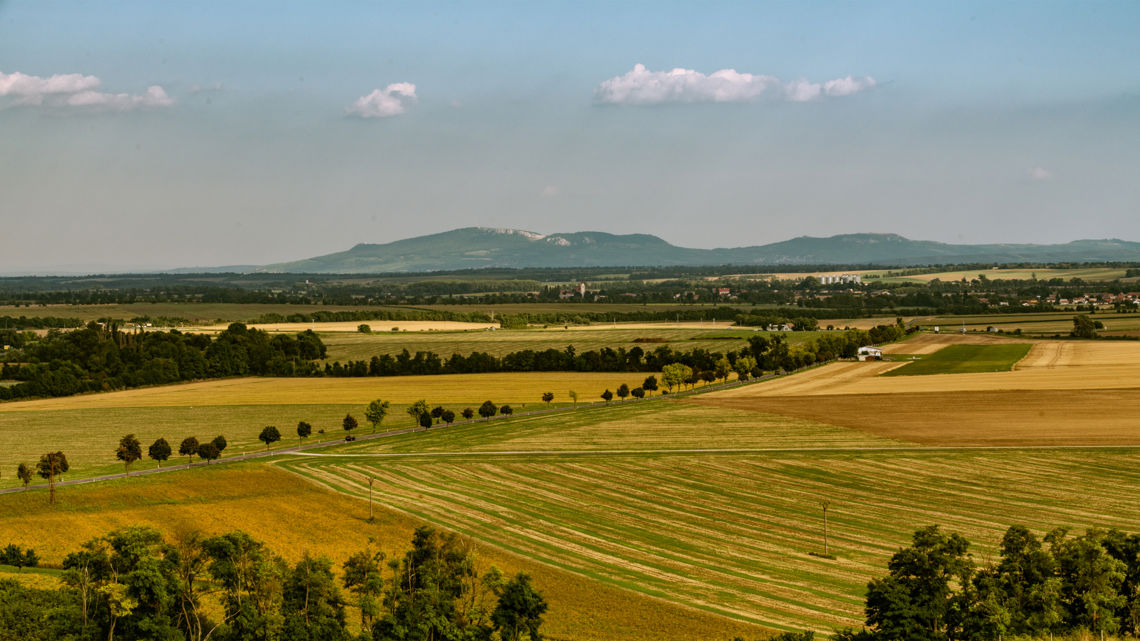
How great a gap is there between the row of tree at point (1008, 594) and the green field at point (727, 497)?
3.15m

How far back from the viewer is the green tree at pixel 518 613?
122 feet

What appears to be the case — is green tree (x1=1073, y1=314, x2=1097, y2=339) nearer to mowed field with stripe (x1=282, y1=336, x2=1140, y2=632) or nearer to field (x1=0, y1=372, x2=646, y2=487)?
mowed field with stripe (x1=282, y1=336, x2=1140, y2=632)

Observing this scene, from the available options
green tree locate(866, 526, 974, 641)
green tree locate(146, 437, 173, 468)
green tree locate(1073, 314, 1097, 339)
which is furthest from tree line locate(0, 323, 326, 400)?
green tree locate(1073, 314, 1097, 339)

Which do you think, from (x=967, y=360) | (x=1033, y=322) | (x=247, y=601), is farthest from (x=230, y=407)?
(x=1033, y=322)

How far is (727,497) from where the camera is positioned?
58.4m

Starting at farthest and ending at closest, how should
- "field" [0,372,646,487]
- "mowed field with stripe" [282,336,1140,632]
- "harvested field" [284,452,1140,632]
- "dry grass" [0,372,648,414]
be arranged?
1. "dry grass" [0,372,648,414]
2. "field" [0,372,646,487]
3. "mowed field with stripe" [282,336,1140,632]
4. "harvested field" [284,452,1140,632]

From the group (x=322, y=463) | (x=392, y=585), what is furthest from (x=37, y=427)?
(x=392, y=585)

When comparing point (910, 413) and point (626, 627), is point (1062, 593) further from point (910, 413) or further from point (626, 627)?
point (910, 413)

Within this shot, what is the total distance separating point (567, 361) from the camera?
423ft

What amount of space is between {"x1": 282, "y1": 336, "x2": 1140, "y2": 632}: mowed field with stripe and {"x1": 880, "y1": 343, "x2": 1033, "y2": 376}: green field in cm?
1268

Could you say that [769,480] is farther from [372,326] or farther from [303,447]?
[372,326]

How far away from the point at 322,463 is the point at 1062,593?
47406mm

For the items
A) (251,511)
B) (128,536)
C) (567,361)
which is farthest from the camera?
(567,361)

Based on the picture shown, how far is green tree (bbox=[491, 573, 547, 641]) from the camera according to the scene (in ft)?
122
